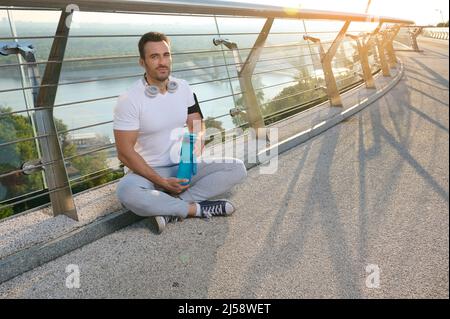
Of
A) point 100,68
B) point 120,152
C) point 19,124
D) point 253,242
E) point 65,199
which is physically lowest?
point 253,242

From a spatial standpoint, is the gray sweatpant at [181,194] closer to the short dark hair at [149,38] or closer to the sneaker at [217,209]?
the sneaker at [217,209]

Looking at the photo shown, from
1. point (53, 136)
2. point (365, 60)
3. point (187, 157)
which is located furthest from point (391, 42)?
point (53, 136)

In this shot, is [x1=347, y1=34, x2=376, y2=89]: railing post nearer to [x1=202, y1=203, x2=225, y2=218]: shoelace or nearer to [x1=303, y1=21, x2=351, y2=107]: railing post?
[x1=303, y1=21, x2=351, y2=107]: railing post

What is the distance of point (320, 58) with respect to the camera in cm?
538

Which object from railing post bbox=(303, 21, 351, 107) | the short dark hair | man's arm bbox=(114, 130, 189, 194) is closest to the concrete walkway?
man's arm bbox=(114, 130, 189, 194)

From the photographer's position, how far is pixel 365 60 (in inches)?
278

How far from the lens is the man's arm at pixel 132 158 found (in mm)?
2477

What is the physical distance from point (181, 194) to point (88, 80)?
2.88ft

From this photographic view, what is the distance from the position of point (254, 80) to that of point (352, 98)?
2.63 m

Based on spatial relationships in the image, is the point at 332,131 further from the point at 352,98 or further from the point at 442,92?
the point at 442,92

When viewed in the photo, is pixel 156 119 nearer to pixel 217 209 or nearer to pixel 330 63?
pixel 217 209

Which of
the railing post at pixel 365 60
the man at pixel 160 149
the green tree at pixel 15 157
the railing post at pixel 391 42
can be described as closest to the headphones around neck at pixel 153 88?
the man at pixel 160 149

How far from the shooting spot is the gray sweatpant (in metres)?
2.43

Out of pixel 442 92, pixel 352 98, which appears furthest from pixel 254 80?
pixel 442 92
